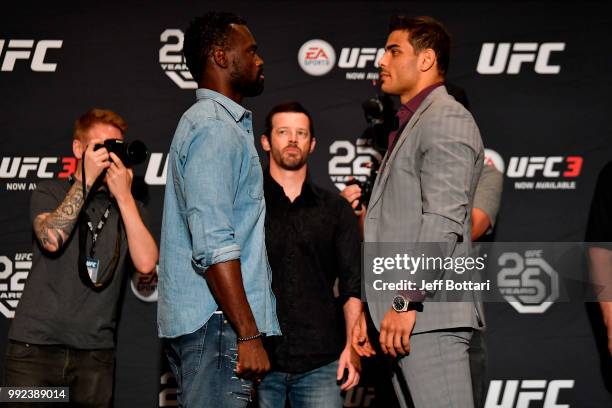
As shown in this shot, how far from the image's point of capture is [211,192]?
1.82 m

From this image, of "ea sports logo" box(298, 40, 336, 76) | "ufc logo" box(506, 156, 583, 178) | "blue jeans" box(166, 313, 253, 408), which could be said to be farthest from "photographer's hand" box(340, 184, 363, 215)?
"blue jeans" box(166, 313, 253, 408)

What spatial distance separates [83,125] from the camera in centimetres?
307

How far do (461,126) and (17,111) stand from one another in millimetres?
2487

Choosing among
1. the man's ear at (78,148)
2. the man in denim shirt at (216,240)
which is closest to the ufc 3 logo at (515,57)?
the man in denim shirt at (216,240)

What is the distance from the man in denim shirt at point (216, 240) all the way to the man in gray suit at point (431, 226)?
394mm

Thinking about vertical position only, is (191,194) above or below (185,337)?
above

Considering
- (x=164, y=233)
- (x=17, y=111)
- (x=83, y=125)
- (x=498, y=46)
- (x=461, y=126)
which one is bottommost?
(x=164, y=233)

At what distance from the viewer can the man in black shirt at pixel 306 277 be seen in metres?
2.83

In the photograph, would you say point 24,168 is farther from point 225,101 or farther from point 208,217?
point 208,217

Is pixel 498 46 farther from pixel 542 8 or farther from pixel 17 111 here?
pixel 17 111

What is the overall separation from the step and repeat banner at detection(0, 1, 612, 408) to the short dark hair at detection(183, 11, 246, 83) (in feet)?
4.98

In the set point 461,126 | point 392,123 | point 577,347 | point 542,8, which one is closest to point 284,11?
point 392,123

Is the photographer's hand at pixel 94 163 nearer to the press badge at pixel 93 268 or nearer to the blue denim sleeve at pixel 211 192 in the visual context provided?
the press badge at pixel 93 268

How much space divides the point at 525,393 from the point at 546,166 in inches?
47.1
